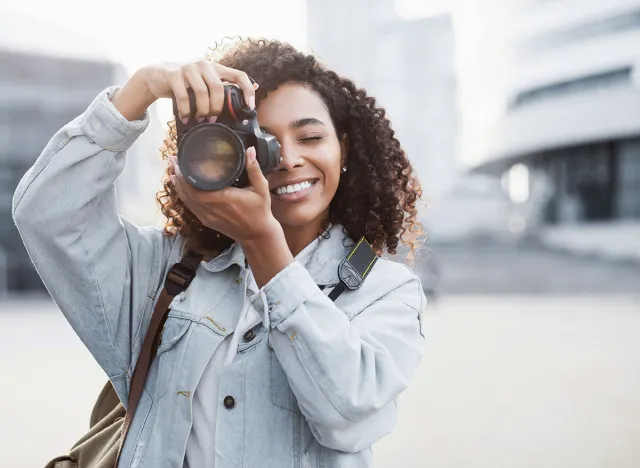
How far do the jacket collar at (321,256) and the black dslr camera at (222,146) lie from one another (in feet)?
1.03

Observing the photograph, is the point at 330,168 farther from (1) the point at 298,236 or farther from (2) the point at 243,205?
(2) the point at 243,205

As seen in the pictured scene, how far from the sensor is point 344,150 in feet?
7.25

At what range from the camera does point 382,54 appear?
7519 centimetres

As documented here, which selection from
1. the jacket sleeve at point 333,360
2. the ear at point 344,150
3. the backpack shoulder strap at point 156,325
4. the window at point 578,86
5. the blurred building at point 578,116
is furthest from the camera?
the window at point 578,86

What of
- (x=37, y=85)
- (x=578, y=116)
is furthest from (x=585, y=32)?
(x=37, y=85)

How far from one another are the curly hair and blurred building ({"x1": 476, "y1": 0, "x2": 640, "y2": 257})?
27.7 meters

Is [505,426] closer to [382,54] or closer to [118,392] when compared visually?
[118,392]

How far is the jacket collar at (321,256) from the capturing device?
190 cm

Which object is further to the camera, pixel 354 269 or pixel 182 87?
pixel 354 269

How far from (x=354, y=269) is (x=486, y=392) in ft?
18.1

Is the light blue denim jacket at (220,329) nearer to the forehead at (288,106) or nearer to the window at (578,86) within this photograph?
the forehead at (288,106)

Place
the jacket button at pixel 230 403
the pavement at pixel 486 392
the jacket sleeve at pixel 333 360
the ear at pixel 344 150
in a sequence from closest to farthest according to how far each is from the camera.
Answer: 1. the jacket sleeve at pixel 333 360
2. the jacket button at pixel 230 403
3. the ear at pixel 344 150
4. the pavement at pixel 486 392

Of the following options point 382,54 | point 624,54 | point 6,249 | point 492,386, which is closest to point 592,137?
point 624,54

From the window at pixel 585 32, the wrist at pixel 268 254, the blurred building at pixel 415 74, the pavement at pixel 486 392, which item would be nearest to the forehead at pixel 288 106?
the wrist at pixel 268 254
